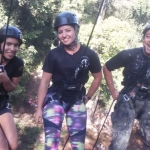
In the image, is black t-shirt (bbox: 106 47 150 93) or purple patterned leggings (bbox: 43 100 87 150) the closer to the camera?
purple patterned leggings (bbox: 43 100 87 150)

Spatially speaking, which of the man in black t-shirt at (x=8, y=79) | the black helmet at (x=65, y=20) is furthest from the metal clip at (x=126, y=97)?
the man in black t-shirt at (x=8, y=79)

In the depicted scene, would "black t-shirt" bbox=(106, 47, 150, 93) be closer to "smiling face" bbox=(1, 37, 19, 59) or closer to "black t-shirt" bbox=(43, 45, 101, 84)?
"black t-shirt" bbox=(43, 45, 101, 84)

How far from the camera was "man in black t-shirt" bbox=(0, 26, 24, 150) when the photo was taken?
2746 mm

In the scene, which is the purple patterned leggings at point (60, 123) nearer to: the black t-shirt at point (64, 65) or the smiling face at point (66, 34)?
the black t-shirt at point (64, 65)

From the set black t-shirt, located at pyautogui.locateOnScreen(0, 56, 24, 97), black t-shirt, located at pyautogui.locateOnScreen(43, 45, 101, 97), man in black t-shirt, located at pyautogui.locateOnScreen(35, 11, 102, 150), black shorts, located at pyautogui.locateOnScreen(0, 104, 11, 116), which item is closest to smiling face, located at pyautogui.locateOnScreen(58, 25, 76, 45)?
man in black t-shirt, located at pyautogui.locateOnScreen(35, 11, 102, 150)

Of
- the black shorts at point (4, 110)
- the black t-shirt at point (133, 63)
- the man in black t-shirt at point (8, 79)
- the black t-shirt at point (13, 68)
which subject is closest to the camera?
the man in black t-shirt at point (8, 79)

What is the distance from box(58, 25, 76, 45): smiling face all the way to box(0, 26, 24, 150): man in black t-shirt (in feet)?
2.12

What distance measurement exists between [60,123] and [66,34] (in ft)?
3.76

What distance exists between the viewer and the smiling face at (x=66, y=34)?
2822mm

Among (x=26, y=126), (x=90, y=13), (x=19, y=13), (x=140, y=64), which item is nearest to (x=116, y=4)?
(x=90, y=13)

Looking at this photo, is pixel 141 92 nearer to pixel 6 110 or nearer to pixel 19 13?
pixel 6 110

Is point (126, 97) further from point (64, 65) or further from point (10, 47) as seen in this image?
point (10, 47)

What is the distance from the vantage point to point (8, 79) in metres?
2.75

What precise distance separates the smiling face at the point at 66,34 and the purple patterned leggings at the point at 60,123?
804mm
